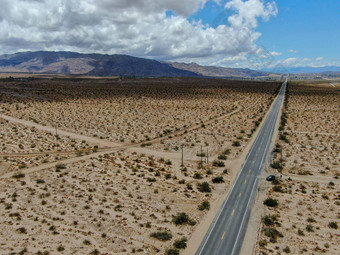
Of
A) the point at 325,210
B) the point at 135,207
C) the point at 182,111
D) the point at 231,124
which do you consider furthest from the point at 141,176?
the point at 182,111

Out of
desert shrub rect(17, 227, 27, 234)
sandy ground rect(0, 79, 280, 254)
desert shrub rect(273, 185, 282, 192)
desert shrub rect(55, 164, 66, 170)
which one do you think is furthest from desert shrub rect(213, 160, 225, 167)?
desert shrub rect(17, 227, 27, 234)

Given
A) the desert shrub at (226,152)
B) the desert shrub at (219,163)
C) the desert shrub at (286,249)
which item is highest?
the desert shrub at (226,152)

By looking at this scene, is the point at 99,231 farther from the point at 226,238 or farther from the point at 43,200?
the point at 226,238

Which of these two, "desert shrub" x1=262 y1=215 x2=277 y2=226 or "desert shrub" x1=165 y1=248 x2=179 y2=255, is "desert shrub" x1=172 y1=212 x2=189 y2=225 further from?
"desert shrub" x1=262 y1=215 x2=277 y2=226

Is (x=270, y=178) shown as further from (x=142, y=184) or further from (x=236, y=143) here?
(x=236, y=143)

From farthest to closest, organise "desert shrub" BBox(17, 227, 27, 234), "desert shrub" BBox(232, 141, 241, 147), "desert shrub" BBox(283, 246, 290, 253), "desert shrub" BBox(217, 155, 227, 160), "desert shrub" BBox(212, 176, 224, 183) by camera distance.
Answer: "desert shrub" BBox(232, 141, 241, 147)
"desert shrub" BBox(217, 155, 227, 160)
"desert shrub" BBox(212, 176, 224, 183)
"desert shrub" BBox(17, 227, 27, 234)
"desert shrub" BBox(283, 246, 290, 253)

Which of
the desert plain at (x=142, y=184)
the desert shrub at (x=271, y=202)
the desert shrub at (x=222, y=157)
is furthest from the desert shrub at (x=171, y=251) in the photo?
the desert shrub at (x=222, y=157)

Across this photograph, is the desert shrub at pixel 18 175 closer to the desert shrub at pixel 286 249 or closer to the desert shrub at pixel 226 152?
the desert shrub at pixel 226 152
